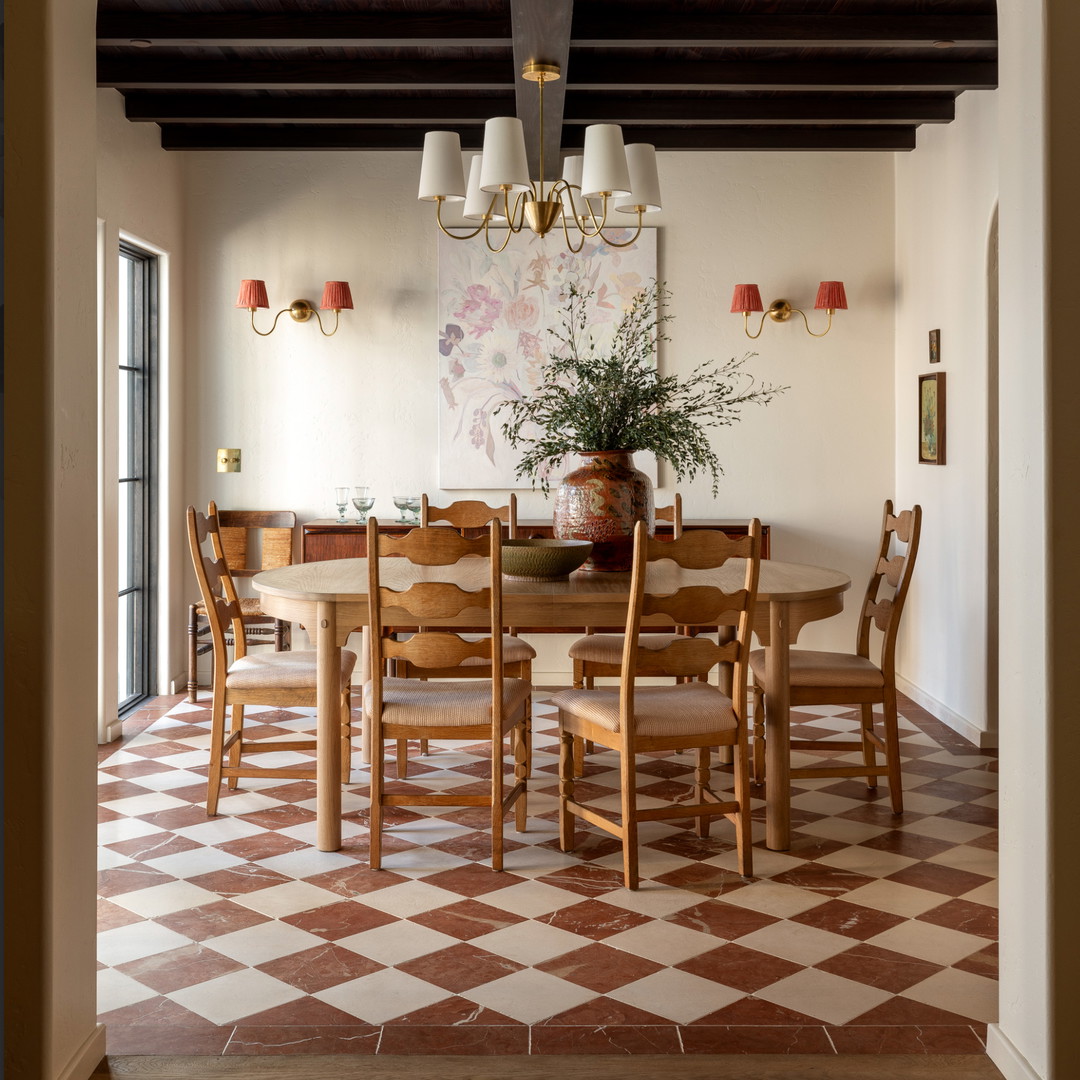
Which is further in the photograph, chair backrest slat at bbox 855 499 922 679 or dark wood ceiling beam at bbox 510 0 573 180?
chair backrest slat at bbox 855 499 922 679

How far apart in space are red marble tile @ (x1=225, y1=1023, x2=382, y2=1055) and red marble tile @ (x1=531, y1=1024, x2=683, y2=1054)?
361 mm

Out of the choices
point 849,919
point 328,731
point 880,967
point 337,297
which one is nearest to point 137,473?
point 337,297

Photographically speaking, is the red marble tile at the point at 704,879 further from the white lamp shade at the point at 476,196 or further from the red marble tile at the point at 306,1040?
the white lamp shade at the point at 476,196

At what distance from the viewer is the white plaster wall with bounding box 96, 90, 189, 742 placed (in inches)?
205

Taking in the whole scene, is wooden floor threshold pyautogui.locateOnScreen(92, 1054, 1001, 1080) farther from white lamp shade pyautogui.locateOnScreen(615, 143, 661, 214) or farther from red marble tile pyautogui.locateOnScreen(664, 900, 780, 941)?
white lamp shade pyautogui.locateOnScreen(615, 143, 661, 214)

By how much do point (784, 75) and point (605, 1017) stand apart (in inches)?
153

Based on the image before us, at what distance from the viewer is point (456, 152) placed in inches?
159

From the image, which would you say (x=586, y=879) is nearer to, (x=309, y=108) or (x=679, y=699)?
(x=679, y=699)

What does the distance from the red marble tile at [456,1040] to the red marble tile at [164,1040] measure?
0.35 meters

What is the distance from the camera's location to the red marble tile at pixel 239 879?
11.3ft

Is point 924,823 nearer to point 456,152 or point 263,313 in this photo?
point 456,152

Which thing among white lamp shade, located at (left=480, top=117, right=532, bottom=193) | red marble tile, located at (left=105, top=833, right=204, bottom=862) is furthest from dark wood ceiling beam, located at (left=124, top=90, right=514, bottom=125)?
red marble tile, located at (left=105, top=833, right=204, bottom=862)
